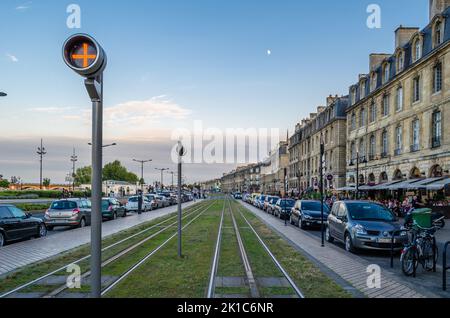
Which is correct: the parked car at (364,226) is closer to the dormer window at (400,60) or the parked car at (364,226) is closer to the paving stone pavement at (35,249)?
the paving stone pavement at (35,249)

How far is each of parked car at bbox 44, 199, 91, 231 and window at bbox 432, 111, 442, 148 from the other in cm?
2583

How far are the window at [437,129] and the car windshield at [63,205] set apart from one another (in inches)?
1027

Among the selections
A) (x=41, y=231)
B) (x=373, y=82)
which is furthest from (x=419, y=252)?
(x=373, y=82)

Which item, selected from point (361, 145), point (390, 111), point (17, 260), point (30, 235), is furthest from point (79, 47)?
point (361, 145)

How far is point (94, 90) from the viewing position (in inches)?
145

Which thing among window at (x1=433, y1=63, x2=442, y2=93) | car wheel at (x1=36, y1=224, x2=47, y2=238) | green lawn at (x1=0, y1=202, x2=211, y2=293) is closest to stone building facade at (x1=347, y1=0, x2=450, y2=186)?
window at (x1=433, y1=63, x2=442, y2=93)

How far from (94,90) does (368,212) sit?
38.8 ft

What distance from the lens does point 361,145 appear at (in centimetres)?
4828

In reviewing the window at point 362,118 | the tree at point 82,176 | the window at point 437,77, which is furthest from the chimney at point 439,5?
the tree at point 82,176

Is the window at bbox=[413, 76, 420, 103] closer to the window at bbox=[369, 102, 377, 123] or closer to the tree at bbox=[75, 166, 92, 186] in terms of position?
the window at bbox=[369, 102, 377, 123]

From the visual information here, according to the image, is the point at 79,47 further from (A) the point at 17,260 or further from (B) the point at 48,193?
(B) the point at 48,193

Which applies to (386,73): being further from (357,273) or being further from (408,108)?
(357,273)

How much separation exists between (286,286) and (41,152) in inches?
2349

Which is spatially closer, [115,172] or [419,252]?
[419,252]
